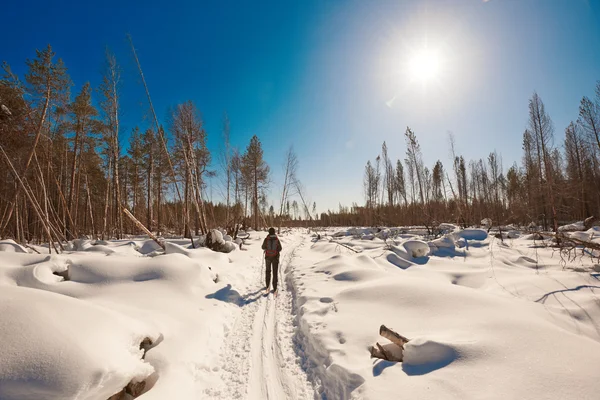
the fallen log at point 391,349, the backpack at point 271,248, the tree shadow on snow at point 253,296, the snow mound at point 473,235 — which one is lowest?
the tree shadow on snow at point 253,296

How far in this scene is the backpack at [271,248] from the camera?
6.54 m

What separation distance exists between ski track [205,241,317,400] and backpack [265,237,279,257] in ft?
5.12

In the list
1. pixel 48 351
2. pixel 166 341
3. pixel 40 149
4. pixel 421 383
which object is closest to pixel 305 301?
pixel 166 341

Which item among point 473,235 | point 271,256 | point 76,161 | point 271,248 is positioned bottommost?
point 473,235

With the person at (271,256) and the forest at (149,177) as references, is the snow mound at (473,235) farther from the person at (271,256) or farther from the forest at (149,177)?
the person at (271,256)

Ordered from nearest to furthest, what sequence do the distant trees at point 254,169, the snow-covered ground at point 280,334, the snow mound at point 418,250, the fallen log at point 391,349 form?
the snow-covered ground at point 280,334 → the fallen log at point 391,349 → the snow mound at point 418,250 → the distant trees at point 254,169

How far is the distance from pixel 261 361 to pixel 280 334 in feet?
2.77

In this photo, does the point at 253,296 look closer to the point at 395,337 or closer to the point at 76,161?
the point at 395,337

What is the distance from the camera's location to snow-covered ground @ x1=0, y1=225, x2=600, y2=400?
6.51 ft

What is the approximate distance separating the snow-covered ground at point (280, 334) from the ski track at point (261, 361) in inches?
0.8

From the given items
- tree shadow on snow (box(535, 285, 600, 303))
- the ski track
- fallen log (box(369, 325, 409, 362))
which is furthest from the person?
tree shadow on snow (box(535, 285, 600, 303))

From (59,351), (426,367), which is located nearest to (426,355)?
(426,367)

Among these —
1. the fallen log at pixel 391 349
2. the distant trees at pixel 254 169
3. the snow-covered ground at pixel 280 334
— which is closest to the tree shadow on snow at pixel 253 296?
the snow-covered ground at pixel 280 334

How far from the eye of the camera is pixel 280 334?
404 cm
